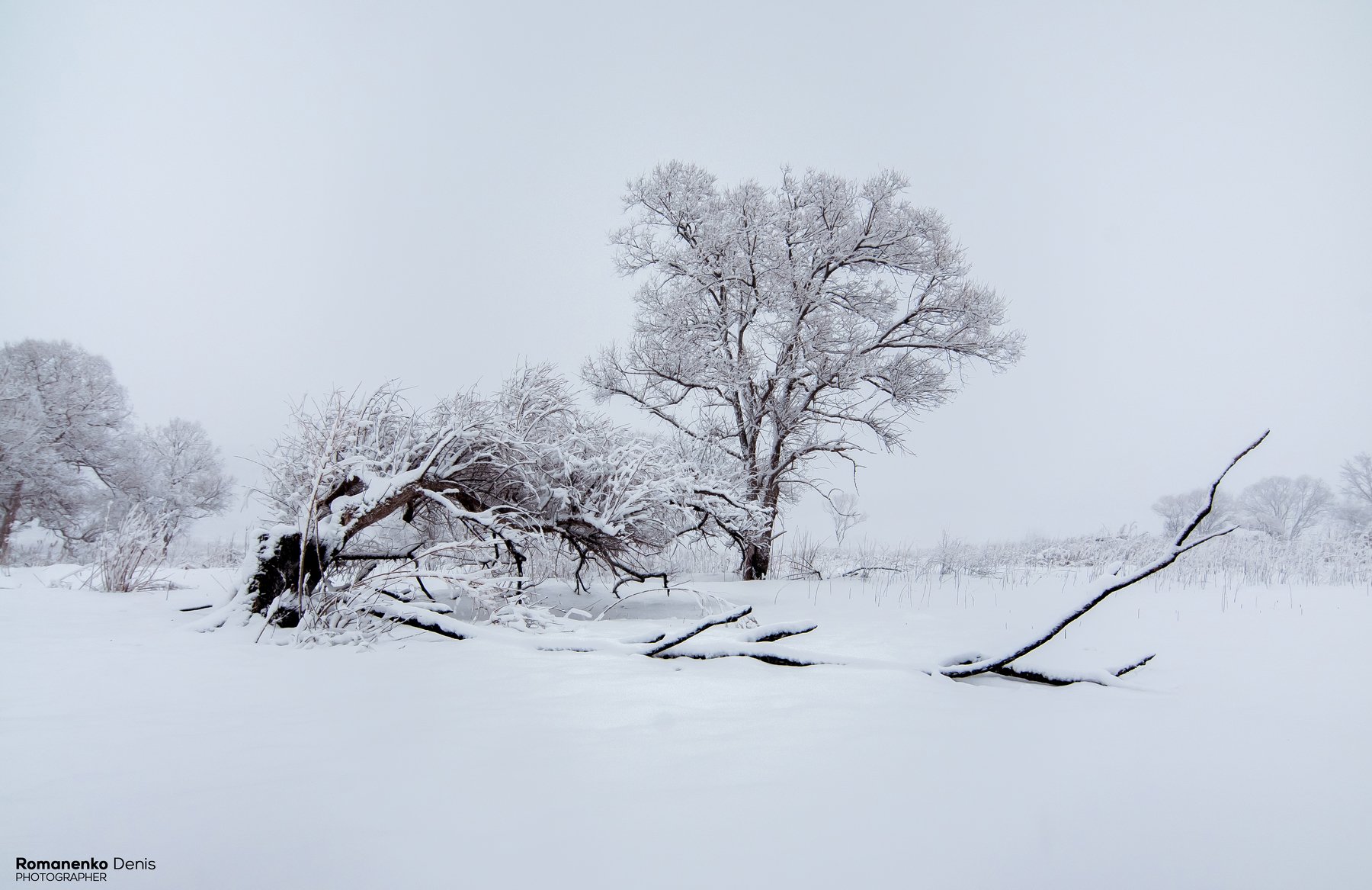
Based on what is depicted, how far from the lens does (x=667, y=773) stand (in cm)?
148

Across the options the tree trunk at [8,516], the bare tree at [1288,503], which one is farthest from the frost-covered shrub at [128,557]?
the bare tree at [1288,503]

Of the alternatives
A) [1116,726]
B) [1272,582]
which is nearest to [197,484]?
[1116,726]

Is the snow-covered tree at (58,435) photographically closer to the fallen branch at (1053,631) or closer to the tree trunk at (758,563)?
the tree trunk at (758,563)

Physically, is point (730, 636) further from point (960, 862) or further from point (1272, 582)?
point (1272, 582)

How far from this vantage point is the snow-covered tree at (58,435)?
614 inches

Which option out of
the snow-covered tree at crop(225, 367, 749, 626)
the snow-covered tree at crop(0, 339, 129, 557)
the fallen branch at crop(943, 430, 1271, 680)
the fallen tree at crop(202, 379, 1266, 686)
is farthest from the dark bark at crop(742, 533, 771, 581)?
the snow-covered tree at crop(0, 339, 129, 557)

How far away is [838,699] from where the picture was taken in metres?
2.21

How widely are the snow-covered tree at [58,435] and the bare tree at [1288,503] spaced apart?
41.0m

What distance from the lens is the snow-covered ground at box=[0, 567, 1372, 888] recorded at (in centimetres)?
113

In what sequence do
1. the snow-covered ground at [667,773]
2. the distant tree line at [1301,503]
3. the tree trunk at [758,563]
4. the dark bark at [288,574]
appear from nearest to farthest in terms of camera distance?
the snow-covered ground at [667,773], the dark bark at [288,574], the tree trunk at [758,563], the distant tree line at [1301,503]

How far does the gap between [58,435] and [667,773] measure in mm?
23722

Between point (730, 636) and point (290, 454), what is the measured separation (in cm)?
496

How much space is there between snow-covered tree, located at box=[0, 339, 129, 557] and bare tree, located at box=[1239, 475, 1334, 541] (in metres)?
41.0

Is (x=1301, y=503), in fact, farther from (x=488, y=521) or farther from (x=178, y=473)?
(x=178, y=473)
